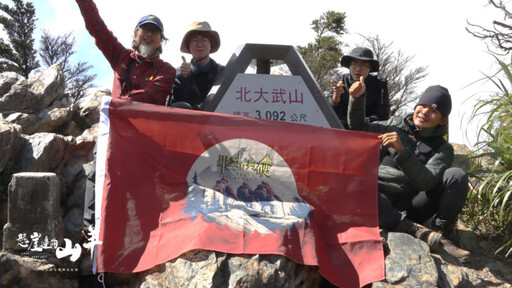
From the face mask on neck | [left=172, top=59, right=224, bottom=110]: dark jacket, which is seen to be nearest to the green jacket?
[left=172, top=59, right=224, bottom=110]: dark jacket

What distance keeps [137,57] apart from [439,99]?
111 inches

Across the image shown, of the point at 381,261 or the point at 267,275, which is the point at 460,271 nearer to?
the point at 381,261

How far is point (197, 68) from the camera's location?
4457mm

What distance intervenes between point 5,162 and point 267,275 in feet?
18.1

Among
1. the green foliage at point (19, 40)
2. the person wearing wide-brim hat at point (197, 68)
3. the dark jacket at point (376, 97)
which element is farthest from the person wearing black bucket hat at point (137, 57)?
the green foliage at point (19, 40)

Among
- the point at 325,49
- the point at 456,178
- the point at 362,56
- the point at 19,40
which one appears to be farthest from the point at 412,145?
the point at 19,40

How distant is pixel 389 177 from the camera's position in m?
3.95

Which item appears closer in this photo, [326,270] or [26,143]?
[326,270]

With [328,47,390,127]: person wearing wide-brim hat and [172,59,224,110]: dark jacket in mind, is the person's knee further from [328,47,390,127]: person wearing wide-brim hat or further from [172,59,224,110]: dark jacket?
[172,59,224,110]: dark jacket

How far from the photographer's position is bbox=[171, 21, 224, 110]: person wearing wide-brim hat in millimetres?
4363

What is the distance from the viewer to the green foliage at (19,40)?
22422 millimetres

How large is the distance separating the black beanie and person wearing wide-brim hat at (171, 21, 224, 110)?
2062 millimetres

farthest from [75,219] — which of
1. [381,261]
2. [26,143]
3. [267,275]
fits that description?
[381,261]

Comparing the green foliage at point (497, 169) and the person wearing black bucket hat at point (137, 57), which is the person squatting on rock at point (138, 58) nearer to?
the person wearing black bucket hat at point (137, 57)
